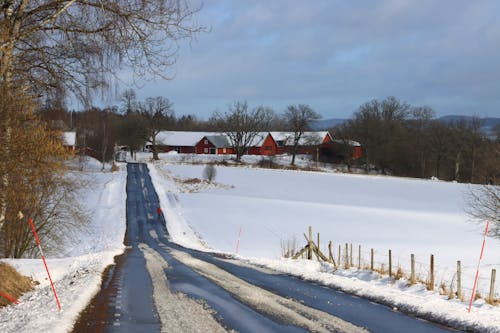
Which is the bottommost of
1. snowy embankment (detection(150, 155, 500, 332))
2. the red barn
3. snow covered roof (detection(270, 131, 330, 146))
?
snowy embankment (detection(150, 155, 500, 332))

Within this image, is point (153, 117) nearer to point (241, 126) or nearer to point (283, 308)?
point (241, 126)

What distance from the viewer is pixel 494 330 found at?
6973 mm

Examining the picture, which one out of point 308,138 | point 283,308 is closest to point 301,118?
point 308,138

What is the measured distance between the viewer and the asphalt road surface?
711cm

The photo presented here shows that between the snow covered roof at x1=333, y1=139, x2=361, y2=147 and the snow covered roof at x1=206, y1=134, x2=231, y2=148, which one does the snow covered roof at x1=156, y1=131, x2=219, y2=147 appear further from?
the snow covered roof at x1=333, y1=139, x2=361, y2=147

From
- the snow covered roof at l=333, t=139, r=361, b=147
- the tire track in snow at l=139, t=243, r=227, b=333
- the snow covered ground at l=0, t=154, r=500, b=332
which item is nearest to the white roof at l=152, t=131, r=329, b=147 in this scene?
the snow covered roof at l=333, t=139, r=361, b=147

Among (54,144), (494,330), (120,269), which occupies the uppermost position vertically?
(54,144)

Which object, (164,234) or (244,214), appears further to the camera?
(244,214)

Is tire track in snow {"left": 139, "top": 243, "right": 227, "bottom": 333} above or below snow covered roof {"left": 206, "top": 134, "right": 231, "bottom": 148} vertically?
below

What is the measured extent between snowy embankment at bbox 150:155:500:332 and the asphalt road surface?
89cm

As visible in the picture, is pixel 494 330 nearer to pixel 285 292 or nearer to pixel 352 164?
pixel 285 292

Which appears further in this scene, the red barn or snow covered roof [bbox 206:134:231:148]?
the red barn

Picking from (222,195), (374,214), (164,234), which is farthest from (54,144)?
(222,195)

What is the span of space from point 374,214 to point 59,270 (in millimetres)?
39125
